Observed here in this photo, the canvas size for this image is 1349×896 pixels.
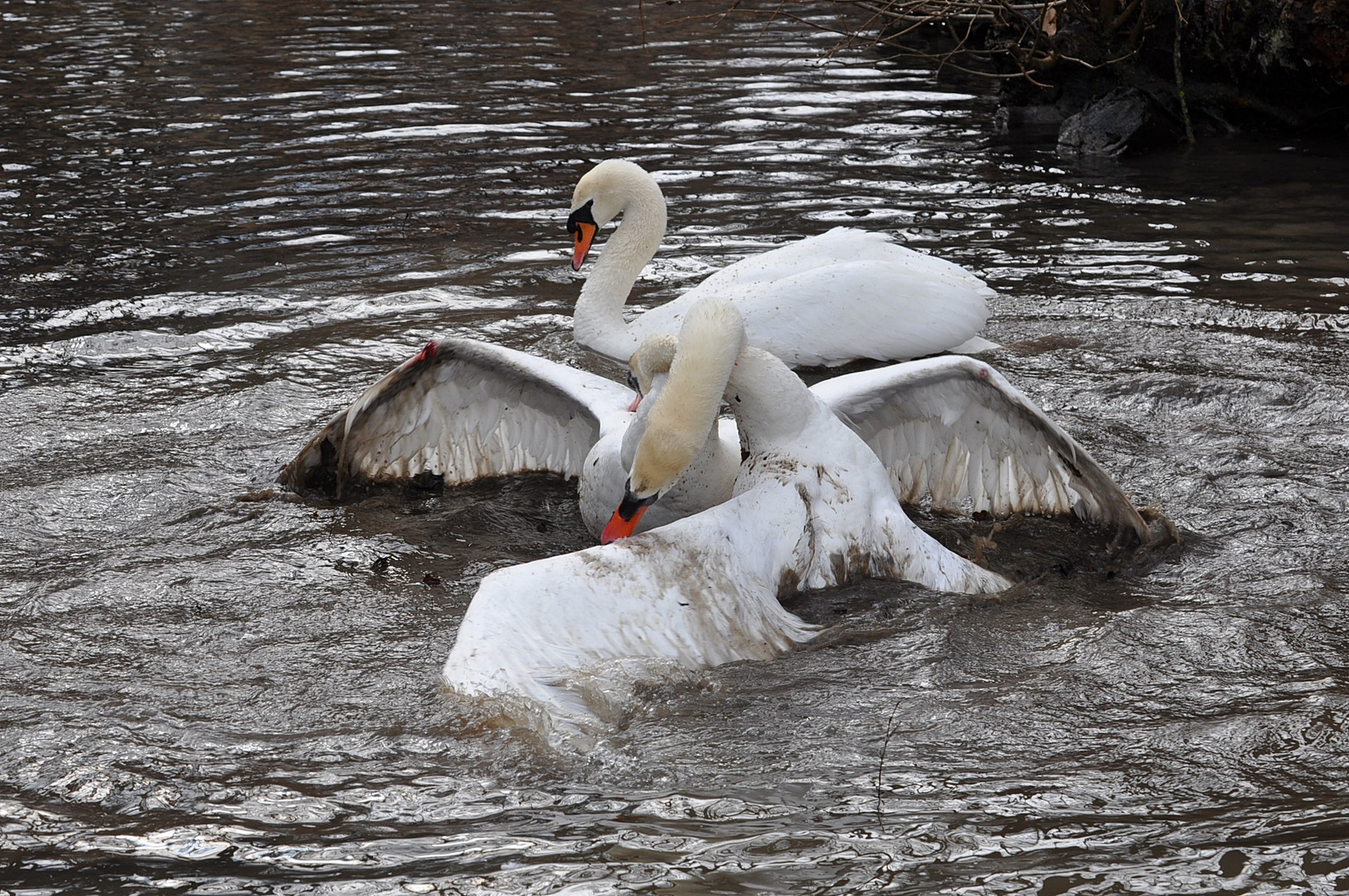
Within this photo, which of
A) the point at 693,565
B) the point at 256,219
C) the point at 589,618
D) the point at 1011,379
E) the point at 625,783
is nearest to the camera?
the point at 625,783

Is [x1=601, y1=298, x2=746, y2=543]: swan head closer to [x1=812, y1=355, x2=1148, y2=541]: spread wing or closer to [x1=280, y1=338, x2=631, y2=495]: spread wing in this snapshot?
[x1=812, y1=355, x2=1148, y2=541]: spread wing

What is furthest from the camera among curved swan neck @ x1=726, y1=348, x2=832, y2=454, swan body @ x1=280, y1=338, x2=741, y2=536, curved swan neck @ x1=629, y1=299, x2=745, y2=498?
swan body @ x1=280, y1=338, x2=741, y2=536

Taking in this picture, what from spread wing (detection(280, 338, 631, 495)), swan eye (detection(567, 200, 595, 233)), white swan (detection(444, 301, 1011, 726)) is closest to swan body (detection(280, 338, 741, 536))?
spread wing (detection(280, 338, 631, 495))

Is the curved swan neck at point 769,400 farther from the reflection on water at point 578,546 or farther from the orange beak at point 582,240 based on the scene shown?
the orange beak at point 582,240

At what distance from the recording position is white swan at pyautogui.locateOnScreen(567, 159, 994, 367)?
765 cm

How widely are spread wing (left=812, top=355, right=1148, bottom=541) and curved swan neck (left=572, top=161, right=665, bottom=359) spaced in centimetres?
230

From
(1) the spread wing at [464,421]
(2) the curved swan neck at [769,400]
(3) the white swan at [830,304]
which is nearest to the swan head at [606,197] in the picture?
(3) the white swan at [830,304]

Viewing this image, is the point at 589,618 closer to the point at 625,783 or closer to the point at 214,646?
the point at 625,783

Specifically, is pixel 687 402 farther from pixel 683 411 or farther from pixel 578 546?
pixel 578 546

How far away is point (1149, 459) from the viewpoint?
21.4 ft

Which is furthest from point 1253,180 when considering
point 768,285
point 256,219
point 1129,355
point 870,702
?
point 870,702

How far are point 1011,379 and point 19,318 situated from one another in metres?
5.80

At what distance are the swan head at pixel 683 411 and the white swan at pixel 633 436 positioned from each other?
371mm

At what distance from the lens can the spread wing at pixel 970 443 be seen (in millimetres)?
5633
